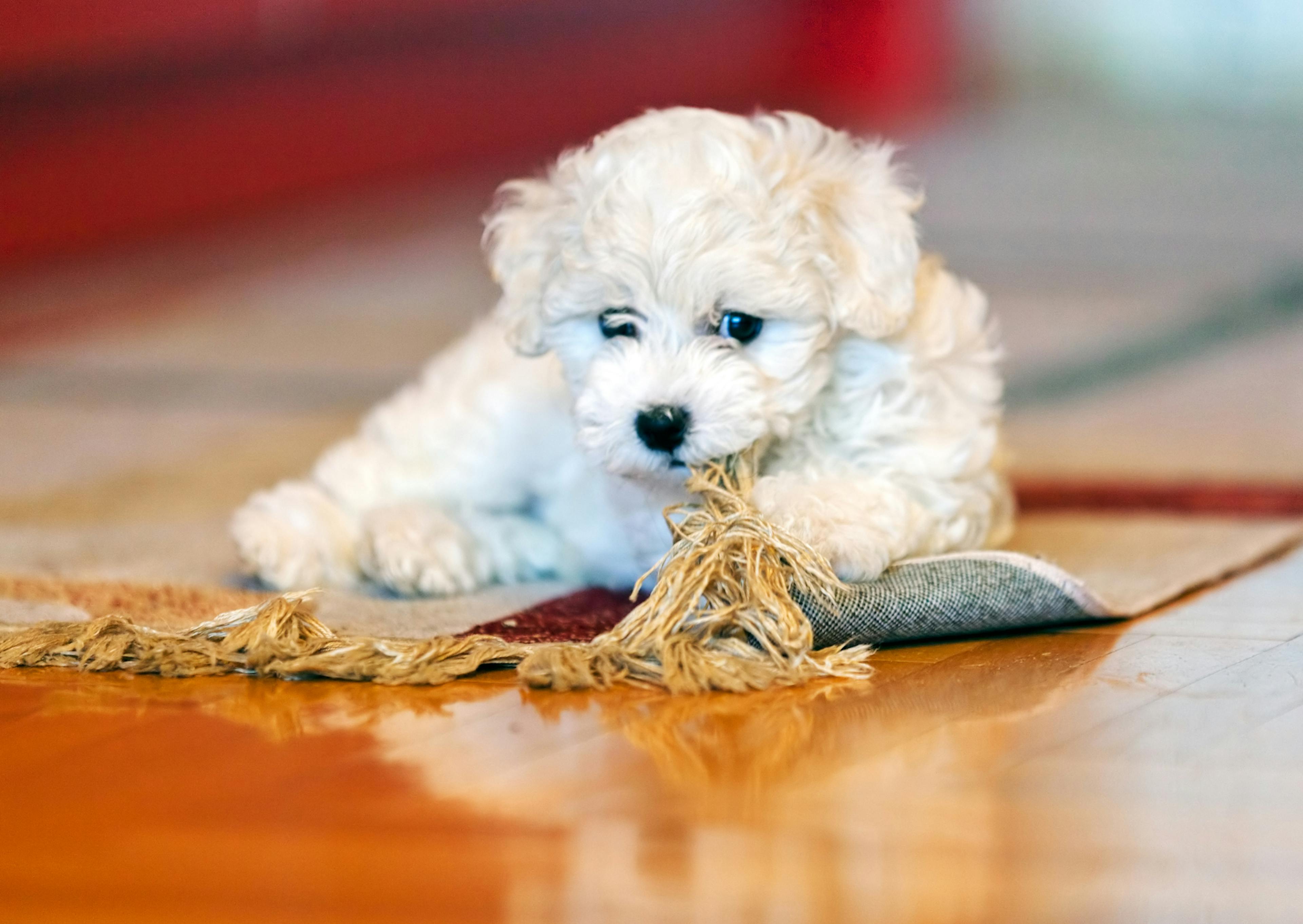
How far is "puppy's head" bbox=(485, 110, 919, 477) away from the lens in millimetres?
2219

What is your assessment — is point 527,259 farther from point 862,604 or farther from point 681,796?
point 681,796

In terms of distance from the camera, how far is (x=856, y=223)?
236 cm

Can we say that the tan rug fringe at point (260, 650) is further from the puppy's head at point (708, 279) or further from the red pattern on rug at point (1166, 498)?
the red pattern on rug at point (1166, 498)

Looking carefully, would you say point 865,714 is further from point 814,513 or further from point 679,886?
point 679,886

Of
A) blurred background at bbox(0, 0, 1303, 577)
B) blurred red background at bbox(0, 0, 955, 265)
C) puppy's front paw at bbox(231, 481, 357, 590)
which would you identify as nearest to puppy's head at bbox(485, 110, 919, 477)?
puppy's front paw at bbox(231, 481, 357, 590)

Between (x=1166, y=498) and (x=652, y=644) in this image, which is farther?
(x=1166, y=498)

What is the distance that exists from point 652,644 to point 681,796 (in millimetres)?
449

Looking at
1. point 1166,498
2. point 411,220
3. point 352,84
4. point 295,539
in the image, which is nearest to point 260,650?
point 295,539

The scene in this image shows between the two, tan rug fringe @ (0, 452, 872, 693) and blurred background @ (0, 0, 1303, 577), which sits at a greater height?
blurred background @ (0, 0, 1303, 577)

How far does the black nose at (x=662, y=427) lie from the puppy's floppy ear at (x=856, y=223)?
0.97 ft

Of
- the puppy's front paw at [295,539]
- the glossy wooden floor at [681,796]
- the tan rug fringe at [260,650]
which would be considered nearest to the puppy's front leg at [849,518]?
the glossy wooden floor at [681,796]

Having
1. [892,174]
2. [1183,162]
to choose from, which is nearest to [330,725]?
[892,174]

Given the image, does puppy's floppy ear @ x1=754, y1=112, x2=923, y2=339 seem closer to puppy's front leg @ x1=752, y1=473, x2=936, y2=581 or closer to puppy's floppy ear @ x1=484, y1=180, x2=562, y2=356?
puppy's front leg @ x1=752, y1=473, x2=936, y2=581

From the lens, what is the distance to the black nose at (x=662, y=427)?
86.4 inches
